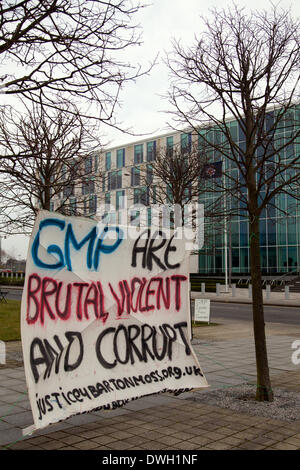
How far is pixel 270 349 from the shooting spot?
37.5ft

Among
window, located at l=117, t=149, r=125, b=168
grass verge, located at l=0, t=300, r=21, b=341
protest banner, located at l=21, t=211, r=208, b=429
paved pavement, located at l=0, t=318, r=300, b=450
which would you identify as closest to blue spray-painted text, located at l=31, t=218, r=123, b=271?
protest banner, located at l=21, t=211, r=208, b=429

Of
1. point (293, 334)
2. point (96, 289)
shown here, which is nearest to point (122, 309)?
point (96, 289)

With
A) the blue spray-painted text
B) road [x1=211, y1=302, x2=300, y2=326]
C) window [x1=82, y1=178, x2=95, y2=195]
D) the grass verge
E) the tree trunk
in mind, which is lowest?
road [x1=211, y1=302, x2=300, y2=326]

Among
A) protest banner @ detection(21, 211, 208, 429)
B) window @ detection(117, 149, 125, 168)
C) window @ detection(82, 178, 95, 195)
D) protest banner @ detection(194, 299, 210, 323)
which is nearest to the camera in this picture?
protest banner @ detection(21, 211, 208, 429)

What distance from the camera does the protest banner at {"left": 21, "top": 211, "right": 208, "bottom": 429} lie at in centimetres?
458

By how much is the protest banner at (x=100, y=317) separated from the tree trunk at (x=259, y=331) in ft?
3.54

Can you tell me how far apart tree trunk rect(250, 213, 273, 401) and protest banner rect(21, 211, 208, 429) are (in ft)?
3.54

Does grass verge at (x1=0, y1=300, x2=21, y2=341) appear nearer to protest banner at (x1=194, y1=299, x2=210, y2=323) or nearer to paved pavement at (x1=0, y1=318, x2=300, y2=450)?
paved pavement at (x1=0, y1=318, x2=300, y2=450)

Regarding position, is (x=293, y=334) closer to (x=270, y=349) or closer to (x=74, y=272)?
(x=270, y=349)

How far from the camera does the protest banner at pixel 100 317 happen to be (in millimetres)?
4582

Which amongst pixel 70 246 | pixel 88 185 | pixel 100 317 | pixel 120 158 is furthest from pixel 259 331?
pixel 120 158

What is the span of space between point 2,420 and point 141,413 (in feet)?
5.37

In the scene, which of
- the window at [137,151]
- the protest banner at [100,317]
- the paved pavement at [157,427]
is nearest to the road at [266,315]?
the paved pavement at [157,427]

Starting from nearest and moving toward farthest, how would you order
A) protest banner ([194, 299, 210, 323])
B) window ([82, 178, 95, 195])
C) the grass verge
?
window ([82, 178, 95, 195]), the grass verge, protest banner ([194, 299, 210, 323])
